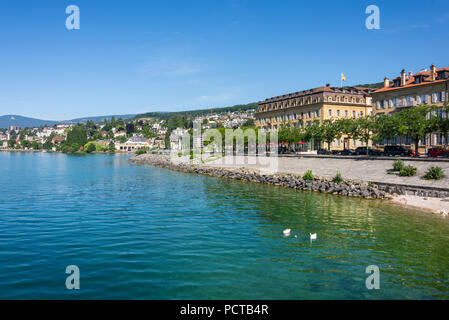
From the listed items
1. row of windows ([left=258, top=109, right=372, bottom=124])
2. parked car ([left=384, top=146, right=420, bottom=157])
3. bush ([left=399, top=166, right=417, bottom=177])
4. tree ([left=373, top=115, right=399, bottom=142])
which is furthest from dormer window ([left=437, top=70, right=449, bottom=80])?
bush ([left=399, top=166, right=417, bottom=177])

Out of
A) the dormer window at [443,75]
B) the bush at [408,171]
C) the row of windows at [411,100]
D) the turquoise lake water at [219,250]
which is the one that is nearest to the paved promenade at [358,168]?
the bush at [408,171]

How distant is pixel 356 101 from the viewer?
88562 mm

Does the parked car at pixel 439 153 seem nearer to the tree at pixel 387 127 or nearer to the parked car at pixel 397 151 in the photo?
the parked car at pixel 397 151

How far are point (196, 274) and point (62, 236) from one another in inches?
397

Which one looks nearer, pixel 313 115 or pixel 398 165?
pixel 398 165

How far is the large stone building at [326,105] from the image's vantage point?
84.8 meters

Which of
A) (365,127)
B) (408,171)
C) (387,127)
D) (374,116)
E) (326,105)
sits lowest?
(408,171)

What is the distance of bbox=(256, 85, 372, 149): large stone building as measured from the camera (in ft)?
278

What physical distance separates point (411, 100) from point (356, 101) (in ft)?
79.1

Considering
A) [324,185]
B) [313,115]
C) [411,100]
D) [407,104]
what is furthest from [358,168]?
[313,115]

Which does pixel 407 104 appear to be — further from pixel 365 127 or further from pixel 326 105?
pixel 326 105
